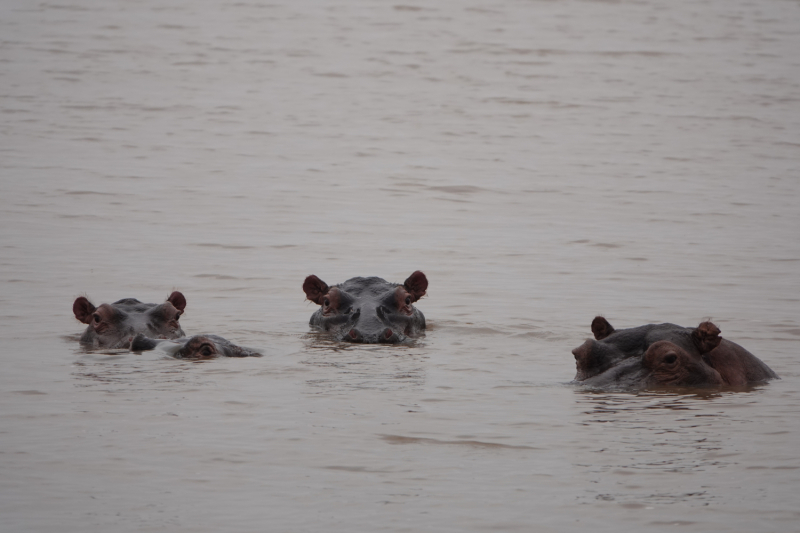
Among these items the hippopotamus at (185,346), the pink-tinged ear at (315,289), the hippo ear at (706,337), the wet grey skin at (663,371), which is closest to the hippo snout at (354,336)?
the pink-tinged ear at (315,289)

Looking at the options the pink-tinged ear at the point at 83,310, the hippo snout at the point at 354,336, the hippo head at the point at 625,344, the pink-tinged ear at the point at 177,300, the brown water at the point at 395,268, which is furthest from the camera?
the hippo snout at the point at 354,336

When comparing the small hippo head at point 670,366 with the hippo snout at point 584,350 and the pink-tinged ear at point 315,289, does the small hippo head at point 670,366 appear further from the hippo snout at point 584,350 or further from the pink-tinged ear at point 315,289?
the pink-tinged ear at point 315,289

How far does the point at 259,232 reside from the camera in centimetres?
1833

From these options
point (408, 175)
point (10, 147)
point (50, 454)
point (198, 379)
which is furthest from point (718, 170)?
point (50, 454)

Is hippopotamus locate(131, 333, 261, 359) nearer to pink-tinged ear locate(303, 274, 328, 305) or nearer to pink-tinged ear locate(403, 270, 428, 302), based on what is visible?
pink-tinged ear locate(303, 274, 328, 305)

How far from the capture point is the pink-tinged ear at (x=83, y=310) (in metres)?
10.7

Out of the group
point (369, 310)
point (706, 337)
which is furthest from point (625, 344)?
point (369, 310)

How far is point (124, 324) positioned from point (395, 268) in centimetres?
562

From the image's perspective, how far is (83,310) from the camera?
10.8m

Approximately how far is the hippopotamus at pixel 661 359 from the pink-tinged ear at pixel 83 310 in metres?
4.31

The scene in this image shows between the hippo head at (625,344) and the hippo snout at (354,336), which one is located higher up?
the hippo head at (625,344)

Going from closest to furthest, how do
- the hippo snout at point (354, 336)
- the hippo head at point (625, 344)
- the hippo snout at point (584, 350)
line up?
1. the hippo head at point (625, 344)
2. the hippo snout at point (584, 350)
3. the hippo snout at point (354, 336)

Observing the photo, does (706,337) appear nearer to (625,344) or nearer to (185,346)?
(625,344)

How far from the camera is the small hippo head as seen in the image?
28.0 feet
